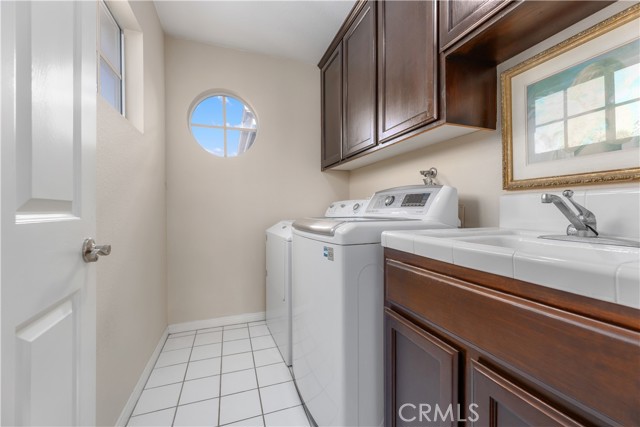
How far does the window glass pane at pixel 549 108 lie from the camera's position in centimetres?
101

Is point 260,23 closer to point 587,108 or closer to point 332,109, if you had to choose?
point 332,109

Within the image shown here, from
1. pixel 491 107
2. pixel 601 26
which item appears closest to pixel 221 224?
pixel 491 107

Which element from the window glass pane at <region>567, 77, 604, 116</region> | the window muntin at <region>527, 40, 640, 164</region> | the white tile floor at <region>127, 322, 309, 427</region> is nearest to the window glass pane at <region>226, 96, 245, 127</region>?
the white tile floor at <region>127, 322, 309, 427</region>

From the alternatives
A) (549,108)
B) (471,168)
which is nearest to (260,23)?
(471,168)

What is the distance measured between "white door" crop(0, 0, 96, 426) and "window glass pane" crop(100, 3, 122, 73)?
2.72ft

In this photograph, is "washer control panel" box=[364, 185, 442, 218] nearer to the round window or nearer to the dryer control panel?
the dryer control panel

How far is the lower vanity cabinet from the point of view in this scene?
0.42 metres

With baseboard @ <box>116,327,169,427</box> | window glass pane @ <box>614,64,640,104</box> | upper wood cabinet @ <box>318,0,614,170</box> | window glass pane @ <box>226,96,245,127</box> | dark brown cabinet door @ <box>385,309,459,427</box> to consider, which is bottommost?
baseboard @ <box>116,327,169,427</box>

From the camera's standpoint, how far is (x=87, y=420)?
2.45ft

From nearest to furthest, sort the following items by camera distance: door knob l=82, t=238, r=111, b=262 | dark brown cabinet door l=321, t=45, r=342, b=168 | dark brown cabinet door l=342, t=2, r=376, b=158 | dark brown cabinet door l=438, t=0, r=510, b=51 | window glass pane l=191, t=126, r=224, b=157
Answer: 1. door knob l=82, t=238, r=111, b=262
2. dark brown cabinet door l=438, t=0, r=510, b=51
3. dark brown cabinet door l=342, t=2, r=376, b=158
4. dark brown cabinet door l=321, t=45, r=342, b=168
5. window glass pane l=191, t=126, r=224, b=157

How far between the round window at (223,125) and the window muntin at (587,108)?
217cm

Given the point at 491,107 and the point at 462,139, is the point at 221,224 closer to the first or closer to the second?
the point at 462,139

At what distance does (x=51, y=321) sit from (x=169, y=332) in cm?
200

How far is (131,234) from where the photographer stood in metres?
1.48
